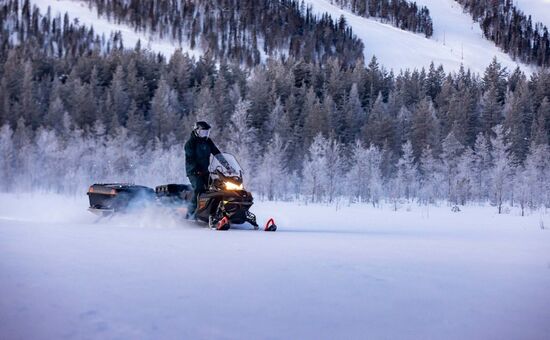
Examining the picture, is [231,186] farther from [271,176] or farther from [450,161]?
[450,161]

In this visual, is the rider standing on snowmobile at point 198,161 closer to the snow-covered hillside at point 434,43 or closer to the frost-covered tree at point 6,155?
the frost-covered tree at point 6,155

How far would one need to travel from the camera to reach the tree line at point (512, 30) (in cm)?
12419

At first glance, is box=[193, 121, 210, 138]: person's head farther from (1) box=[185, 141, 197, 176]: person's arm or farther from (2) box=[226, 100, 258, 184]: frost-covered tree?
(2) box=[226, 100, 258, 184]: frost-covered tree

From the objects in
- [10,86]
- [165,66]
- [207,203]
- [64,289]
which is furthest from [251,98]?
[64,289]

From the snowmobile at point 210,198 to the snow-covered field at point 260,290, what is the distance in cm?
226

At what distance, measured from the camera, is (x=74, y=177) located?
36656 millimetres

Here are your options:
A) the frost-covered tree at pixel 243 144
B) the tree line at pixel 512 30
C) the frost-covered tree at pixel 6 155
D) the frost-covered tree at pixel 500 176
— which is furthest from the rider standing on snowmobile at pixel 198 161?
the tree line at pixel 512 30

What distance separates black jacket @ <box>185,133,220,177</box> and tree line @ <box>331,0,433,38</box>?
13687 cm

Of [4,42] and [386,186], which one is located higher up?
[4,42]

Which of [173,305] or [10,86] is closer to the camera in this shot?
[173,305]

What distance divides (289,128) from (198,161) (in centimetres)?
4339

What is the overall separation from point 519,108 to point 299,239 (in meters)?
51.8

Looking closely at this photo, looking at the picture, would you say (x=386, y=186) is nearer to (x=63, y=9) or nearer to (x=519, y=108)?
(x=519, y=108)

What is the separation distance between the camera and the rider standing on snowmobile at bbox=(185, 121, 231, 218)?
365 inches
